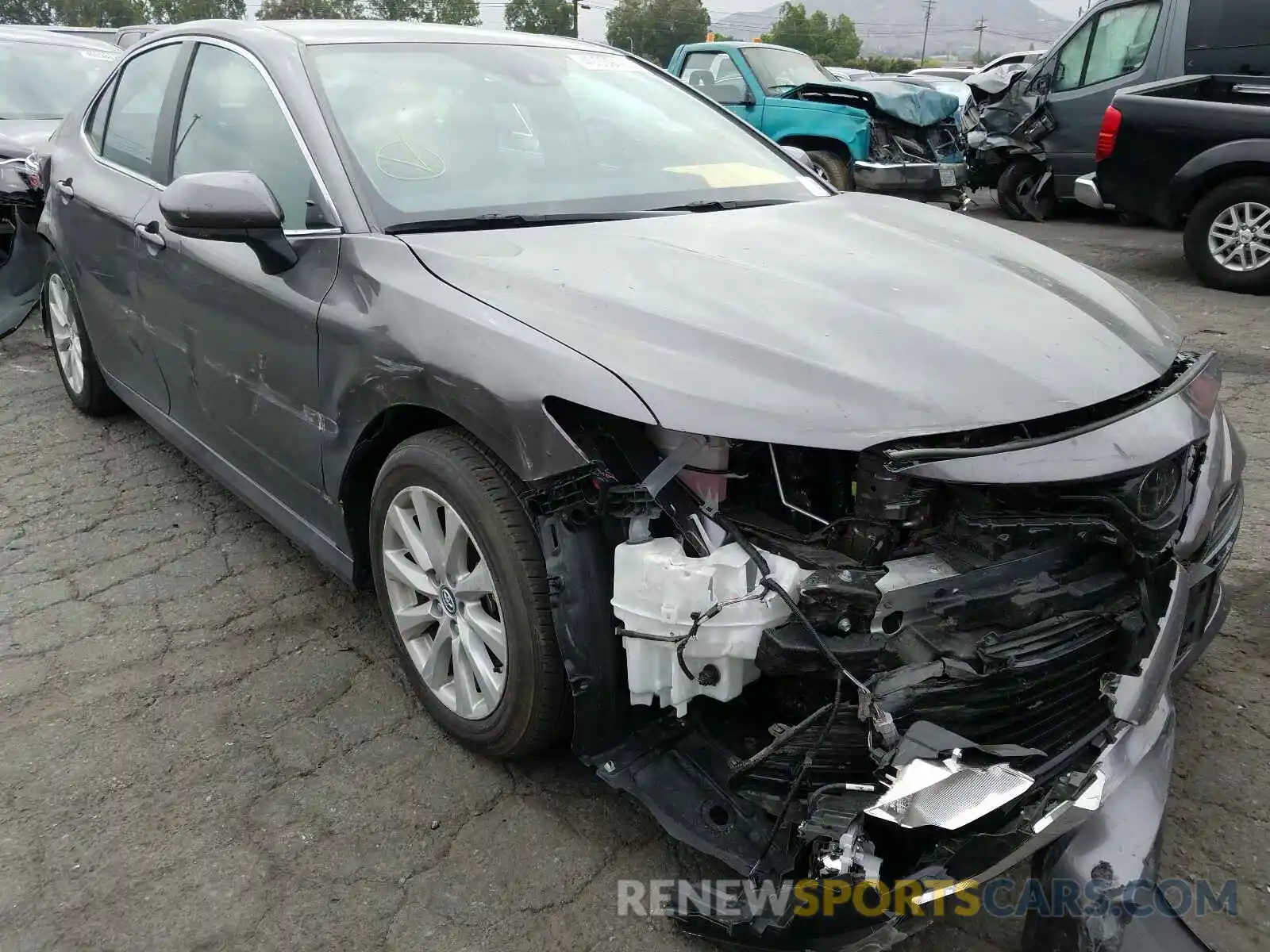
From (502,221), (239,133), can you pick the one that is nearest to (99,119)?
(239,133)

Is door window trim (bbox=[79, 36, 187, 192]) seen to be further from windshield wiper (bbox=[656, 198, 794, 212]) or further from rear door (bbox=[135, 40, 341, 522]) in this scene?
windshield wiper (bbox=[656, 198, 794, 212])

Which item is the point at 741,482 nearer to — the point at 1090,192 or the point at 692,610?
the point at 692,610

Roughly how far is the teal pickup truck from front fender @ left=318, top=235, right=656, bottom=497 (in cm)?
787

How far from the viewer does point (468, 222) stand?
8.24ft

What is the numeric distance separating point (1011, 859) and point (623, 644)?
78cm

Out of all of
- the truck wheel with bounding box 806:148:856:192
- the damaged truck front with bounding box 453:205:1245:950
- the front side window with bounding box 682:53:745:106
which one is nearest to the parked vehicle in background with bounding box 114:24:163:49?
the front side window with bounding box 682:53:745:106

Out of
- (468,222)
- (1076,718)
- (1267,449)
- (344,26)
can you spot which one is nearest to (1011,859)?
(1076,718)

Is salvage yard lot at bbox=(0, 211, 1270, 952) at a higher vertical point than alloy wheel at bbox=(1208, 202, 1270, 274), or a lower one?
lower

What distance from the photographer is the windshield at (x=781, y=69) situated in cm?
1075

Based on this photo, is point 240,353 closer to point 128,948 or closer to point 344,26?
point 344,26

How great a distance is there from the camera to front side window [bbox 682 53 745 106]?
10.8m

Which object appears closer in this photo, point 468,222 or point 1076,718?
point 1076,718

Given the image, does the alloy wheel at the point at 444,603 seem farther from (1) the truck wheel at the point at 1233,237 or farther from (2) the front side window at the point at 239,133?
(1) the truck wheel at the point at 1233,237

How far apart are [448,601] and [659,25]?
279 ft
